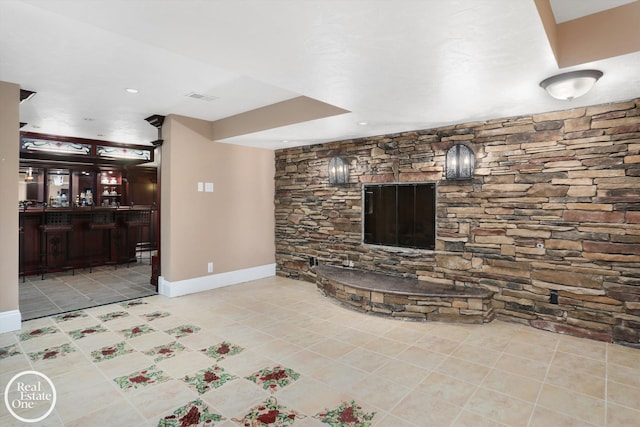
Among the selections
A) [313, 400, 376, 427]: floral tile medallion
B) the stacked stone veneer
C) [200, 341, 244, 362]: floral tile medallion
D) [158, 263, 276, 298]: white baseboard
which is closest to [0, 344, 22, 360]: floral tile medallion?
[200, 341, 244, 362]: floral tile medallion

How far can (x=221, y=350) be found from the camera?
3078 millimetres

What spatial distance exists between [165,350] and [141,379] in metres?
0.51

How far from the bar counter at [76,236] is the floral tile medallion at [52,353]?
364cm

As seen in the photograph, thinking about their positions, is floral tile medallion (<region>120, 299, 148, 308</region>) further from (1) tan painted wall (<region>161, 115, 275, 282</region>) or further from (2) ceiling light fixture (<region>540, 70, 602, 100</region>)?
(2) ceiling light fixture (<region>540, 70, 602, 100</region>)

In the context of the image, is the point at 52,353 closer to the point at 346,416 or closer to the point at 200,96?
the point at 346,416

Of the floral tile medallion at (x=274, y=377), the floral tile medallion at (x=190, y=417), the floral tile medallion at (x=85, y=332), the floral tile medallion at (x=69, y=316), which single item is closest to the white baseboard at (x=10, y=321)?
the floral tile medallion at (x=69, y=316)

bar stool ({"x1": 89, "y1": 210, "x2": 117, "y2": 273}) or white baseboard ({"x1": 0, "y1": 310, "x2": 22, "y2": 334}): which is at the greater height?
bar stool ({"x1": 89, "y1": 210, "x2": 117, "y2": 273})

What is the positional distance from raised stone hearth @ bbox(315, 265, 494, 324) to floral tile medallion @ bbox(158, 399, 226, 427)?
2331 millimetres

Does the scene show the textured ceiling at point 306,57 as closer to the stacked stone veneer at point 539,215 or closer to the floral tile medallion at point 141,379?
the stacked stone veneer at point 539,215

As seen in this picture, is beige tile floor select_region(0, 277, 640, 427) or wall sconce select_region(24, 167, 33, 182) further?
wall sconce select_region(24, 167, 33, 182)

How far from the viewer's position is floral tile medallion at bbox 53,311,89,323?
151 inches

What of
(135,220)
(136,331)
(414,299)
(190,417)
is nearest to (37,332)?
(136,331)

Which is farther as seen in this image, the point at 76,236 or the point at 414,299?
the point at 76,236

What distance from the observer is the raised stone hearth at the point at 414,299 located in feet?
12.3
